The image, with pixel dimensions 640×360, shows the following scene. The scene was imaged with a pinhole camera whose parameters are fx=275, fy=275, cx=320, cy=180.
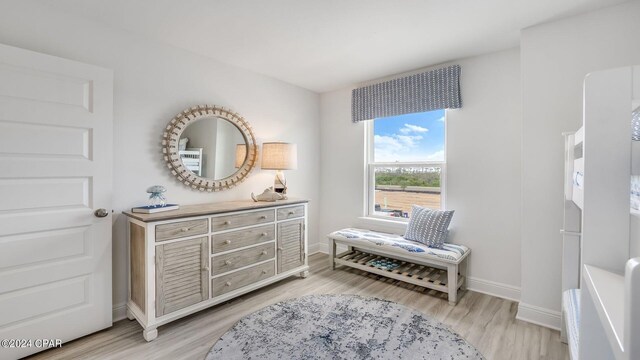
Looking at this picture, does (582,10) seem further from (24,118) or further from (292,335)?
(24,118)

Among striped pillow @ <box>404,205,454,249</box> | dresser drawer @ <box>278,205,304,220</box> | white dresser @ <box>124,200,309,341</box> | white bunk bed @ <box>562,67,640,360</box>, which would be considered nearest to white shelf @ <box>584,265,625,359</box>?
white bunk bed @ <box>562,67,640,360</box>

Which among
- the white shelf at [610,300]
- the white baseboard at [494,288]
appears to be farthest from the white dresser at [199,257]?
the white shelf at [610,300]

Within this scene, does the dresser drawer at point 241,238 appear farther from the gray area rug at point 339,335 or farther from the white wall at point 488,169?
the white wall at point 488,169

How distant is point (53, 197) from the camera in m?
1.89

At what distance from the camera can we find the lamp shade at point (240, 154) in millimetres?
3086

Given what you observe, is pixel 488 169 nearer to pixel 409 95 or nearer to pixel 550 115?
pixel 550 115

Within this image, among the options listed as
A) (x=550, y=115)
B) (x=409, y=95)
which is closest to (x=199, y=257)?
(x=409, y=95)

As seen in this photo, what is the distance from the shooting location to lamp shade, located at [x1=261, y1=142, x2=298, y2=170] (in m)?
3.10

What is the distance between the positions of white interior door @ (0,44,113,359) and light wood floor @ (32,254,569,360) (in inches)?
8.4

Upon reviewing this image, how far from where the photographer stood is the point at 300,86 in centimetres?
380

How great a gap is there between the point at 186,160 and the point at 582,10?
3.44 m

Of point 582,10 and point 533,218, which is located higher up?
point 582,10

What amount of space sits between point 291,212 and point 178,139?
4.38ft

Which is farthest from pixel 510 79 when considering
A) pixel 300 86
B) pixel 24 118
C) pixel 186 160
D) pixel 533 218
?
pixel 24 118
